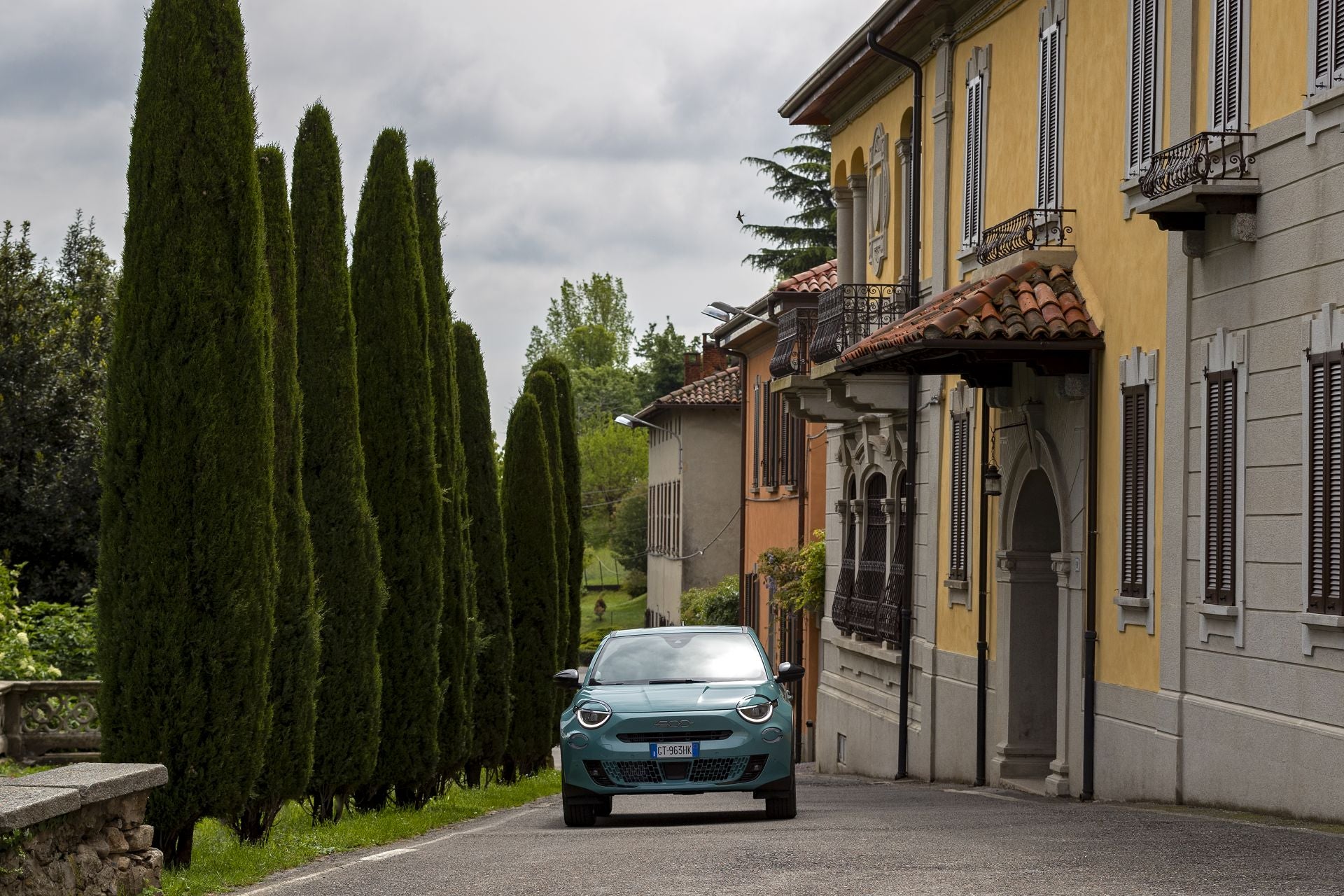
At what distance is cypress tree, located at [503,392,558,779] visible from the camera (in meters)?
24.6

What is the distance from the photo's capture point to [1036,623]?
20031 millimetres

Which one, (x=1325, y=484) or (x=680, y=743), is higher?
(x=1325, y=484)

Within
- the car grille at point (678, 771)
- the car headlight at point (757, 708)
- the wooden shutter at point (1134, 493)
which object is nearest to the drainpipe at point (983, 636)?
the wooden shutter at point (1134, 493)

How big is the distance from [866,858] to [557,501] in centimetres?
1749

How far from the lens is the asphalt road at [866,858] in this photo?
30.1 feet

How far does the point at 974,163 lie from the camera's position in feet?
72.3

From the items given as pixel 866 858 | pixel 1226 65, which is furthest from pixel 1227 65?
pixel 866 858

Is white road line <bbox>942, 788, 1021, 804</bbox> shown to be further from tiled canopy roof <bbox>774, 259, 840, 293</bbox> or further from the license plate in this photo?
tiled canopy roof <bbox>774, 259, 840, 293</bbox>

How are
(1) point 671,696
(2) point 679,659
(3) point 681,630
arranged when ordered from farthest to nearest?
1. (3) point 681,630
2. (2) point 679,659
3. (1) point 671,696

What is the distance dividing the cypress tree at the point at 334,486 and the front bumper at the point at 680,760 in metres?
1.68

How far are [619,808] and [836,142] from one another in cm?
1449

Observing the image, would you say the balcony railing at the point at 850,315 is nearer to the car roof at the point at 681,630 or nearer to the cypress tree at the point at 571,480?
the cypress tree at the point at 571,480

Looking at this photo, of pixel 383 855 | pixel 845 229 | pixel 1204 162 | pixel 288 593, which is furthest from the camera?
pixel 845 229

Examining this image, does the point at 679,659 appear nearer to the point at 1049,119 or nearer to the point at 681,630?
the point at 681,630
